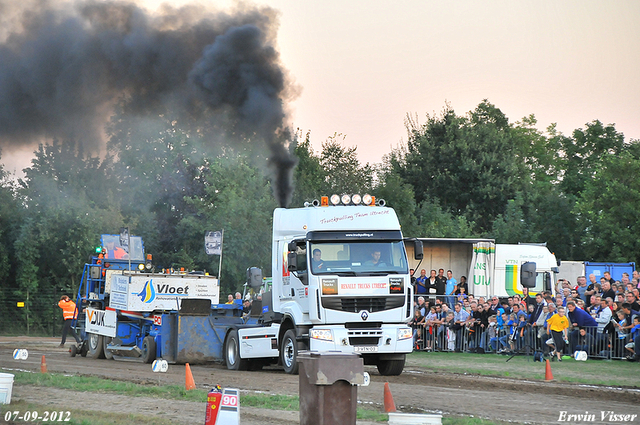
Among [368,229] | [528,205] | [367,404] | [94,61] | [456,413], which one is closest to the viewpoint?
[456,413]

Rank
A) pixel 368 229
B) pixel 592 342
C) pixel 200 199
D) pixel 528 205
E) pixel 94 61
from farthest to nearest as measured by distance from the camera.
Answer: pixel 528 205
pixel 200 199
pixel 94 61
pixel 592 342
pixel 368 229

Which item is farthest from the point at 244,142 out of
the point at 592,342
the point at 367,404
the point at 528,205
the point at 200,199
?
the point at 528,205

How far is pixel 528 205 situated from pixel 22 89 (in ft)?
127

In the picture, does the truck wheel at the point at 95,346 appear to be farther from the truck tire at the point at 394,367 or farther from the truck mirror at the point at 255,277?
the truck tire at the point at 394,367

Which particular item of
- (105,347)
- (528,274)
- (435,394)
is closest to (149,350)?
(105,347)

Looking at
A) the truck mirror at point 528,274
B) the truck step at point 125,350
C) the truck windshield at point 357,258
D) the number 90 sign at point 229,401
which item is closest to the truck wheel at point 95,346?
the truck step at point 125,350

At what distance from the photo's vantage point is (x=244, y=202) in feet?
158

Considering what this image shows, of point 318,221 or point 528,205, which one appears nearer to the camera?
point 318,221

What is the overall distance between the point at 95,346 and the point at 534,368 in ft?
43.1

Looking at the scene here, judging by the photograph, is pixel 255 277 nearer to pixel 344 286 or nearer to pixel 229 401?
pixel 344 286

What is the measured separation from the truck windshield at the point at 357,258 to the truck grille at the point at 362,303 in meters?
0.54

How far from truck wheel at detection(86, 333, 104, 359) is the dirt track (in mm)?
4463

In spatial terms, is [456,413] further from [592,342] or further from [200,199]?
[200,199]

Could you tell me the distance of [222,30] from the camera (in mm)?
23891
